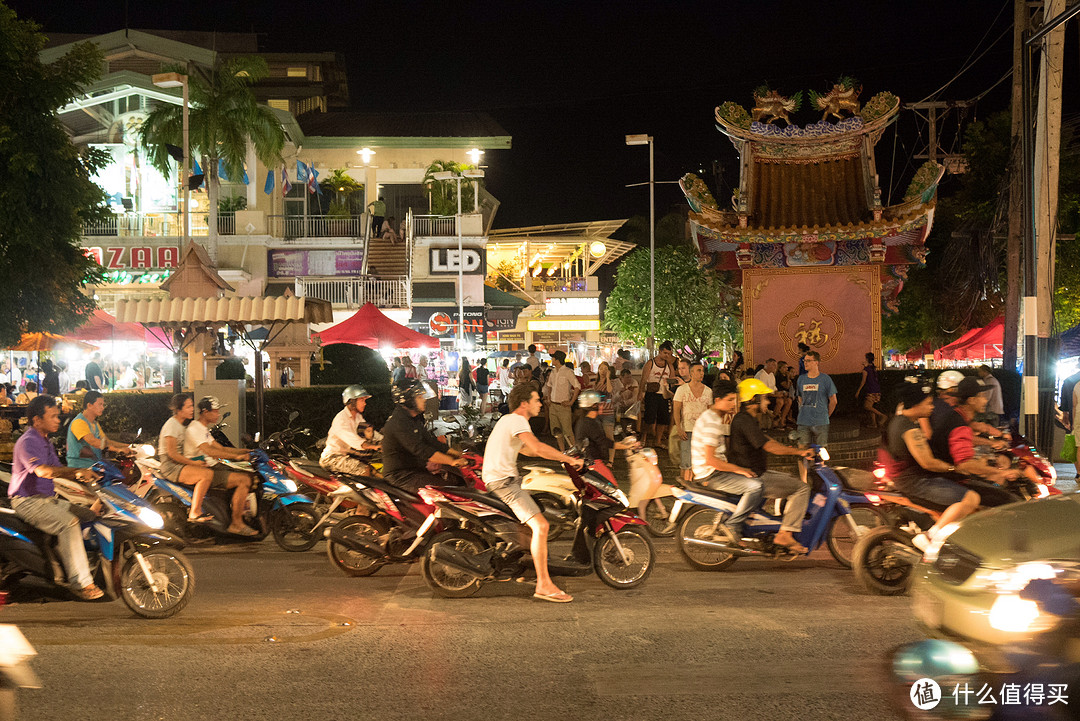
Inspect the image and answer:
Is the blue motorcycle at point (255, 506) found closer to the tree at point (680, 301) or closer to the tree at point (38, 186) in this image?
the tree at point (38, 186)

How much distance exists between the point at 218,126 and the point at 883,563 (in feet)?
103

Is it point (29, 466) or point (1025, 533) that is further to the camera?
point (29, 466)

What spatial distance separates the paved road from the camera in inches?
208

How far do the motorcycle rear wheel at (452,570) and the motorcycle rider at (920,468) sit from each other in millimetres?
3414

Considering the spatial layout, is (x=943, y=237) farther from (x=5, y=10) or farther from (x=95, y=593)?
(x=95, y=593)

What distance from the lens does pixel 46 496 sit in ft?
23.3

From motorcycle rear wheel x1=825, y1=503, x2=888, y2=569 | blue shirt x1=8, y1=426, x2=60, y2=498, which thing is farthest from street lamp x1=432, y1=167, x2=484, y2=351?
blue shirt x1=8, y1=426, x2=60, y2=498

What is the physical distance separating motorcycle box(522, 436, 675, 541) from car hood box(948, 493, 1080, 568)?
11.0 feet

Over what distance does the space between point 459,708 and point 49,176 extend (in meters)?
14.9

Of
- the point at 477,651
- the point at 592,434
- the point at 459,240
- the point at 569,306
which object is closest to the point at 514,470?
the point at 477,651

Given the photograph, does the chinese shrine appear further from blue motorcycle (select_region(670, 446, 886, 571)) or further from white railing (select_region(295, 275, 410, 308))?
white railing (select_region(295, 275, 410, 308))

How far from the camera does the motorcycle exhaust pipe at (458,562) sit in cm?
768

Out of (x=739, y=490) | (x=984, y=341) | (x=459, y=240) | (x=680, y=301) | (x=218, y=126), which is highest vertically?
(x=218, y=126)

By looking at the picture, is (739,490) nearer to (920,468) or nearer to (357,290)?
(920,468)
